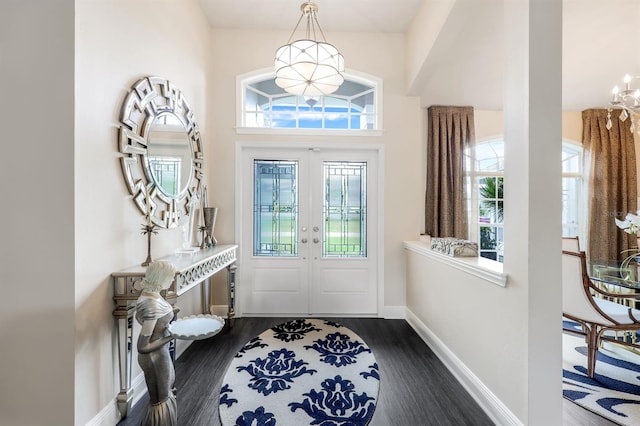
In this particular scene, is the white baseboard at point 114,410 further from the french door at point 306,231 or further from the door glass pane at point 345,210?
the door glass pane at point 345,210

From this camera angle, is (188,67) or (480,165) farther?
(480,165)

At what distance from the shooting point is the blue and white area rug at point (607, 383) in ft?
6.37

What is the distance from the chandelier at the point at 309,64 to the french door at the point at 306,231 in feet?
3.77

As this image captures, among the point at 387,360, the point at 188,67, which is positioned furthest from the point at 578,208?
the point at 188,67

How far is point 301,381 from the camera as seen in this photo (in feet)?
7.41

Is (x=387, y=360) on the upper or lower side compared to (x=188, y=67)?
lower

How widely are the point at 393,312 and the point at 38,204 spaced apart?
3.61m

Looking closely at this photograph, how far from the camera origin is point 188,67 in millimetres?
2947

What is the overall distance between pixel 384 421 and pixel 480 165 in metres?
3.98

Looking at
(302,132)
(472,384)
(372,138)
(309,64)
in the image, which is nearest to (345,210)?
(372,138)

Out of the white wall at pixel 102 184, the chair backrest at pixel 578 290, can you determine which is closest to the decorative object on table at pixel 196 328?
the white wall at pixel 102 184

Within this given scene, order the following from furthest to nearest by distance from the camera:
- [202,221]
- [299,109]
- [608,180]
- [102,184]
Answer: [608,180] → [299,109] → [202,221] → [102,184]

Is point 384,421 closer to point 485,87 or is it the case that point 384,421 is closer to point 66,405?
point 66,405

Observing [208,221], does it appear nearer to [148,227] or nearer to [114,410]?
[148,227]
